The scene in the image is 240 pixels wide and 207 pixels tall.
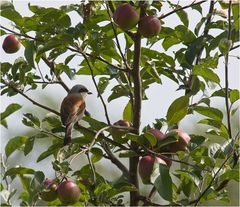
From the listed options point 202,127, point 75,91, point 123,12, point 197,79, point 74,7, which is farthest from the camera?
point 202,127

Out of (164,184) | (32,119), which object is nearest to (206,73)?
(164,184)

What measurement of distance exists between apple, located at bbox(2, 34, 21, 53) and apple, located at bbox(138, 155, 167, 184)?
0.99m

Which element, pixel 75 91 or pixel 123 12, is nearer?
pixel 123 12

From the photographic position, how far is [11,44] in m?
3.45

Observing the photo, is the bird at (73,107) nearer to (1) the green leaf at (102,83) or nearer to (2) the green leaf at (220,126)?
(1) the green leaf at (102,83)

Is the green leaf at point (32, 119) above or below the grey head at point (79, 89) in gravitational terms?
below

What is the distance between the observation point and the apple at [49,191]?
9.45 feet

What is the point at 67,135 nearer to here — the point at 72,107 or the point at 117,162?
the point at 117,162

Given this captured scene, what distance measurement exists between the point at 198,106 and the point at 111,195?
599 millimetres

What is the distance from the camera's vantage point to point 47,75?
11.3ft

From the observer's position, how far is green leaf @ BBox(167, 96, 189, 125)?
10.0 feet

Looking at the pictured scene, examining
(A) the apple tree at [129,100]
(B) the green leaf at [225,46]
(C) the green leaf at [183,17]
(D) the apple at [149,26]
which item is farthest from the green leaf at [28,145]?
(B) the green leaf at [225,46]

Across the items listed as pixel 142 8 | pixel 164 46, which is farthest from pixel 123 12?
pixel 164 46

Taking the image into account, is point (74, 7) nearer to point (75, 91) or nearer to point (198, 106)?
point (198, 106)
